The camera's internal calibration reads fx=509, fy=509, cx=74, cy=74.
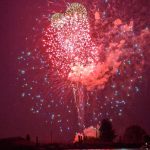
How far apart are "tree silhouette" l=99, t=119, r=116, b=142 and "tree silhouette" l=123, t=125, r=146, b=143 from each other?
13.2ft

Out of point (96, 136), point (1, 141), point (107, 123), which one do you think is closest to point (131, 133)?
point (107, 123)

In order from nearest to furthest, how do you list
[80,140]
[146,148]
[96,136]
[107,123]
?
[146,148], [80,140], [96,136], [107,123]

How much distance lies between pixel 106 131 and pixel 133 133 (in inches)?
361

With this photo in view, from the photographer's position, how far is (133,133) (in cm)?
11988

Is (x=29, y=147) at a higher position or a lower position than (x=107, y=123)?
lower

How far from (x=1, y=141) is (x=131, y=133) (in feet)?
162

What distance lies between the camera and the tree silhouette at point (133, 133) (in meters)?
117

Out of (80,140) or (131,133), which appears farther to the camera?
(131,133)

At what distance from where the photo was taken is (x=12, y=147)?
224 feet

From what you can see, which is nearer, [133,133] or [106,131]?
[106,131]

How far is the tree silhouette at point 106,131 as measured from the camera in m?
113

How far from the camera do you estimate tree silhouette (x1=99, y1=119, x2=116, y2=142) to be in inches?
4432

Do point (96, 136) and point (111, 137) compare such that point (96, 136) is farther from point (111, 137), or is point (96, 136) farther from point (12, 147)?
point (12, 147)

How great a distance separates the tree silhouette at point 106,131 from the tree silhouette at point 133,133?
4032 mm
